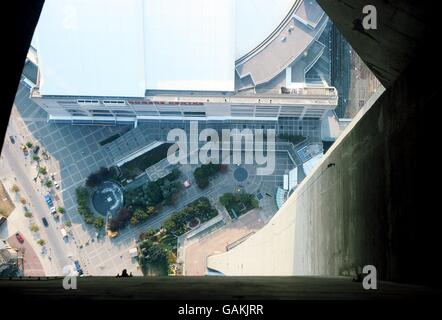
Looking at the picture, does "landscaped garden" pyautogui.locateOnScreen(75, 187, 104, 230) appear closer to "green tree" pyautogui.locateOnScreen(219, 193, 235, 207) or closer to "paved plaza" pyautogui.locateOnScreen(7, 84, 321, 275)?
"paved plaza" pyautogui.locateOnScreen(7, 84, 321, 275)

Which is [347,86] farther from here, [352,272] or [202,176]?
[352,272]

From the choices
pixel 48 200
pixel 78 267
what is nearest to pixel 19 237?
pixel 48 200

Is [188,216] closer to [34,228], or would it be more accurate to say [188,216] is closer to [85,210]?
[85,210]

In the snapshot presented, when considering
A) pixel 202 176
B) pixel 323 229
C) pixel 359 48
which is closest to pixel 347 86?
pixel 202 176

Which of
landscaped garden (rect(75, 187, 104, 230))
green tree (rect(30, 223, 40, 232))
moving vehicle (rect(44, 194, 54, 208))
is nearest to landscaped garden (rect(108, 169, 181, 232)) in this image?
landscaped garden (rect(75, 187, 104, 230))
